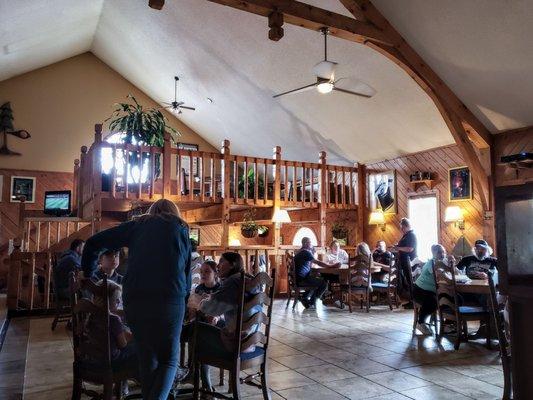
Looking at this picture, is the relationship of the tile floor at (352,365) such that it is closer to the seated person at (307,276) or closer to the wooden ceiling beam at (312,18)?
the seated person at (307,276)

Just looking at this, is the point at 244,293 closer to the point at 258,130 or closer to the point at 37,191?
the point at 258,130

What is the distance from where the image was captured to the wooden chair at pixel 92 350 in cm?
259

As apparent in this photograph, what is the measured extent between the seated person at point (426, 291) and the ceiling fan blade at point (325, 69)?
2594mm

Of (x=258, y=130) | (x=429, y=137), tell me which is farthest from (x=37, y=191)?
(x=429, y=137)

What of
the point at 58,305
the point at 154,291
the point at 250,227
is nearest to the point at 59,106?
the point at 250,227

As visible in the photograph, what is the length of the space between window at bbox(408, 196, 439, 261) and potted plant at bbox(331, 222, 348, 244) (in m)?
1.94

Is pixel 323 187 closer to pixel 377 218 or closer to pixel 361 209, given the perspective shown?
pixel 361 209

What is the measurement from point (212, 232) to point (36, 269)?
6.93 metres

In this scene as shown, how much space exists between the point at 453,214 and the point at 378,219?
193cm

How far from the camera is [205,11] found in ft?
28.8

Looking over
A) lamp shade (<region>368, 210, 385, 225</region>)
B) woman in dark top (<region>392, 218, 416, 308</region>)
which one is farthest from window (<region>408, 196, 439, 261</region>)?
woman in dark top (<region>392, 218, 416, 308</region>)

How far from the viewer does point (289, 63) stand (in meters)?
8.95

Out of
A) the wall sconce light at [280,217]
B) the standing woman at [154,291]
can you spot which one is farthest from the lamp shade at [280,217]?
the standing woman at [154,291]

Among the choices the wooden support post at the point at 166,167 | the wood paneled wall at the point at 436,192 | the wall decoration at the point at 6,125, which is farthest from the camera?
the wall decoration at the point at 6,125
